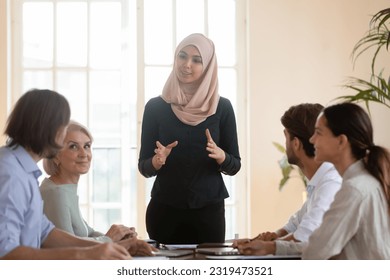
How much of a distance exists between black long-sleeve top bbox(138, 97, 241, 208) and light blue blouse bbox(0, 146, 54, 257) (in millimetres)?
1065

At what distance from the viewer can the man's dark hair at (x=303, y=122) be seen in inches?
104

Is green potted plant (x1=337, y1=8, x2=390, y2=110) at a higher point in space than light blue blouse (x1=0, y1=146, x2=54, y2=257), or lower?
higher

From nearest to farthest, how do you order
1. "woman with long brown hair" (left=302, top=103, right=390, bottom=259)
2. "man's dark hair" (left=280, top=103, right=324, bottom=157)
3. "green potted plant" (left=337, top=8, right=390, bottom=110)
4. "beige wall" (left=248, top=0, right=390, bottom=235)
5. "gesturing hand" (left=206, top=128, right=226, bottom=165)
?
"woman with long brown hair" (left=302, top=103, right=390, bottom=259)
"man's dark hair" (left=280, top=103, right=324, bottom=157)
"gesturing hand" (left=206, top=128, right=226, bottom=165)
"green potted plant" (left=337, top=8, right=390, bottom=110)
"beige wall" (left=248, top=0, right=390, bottom=235)

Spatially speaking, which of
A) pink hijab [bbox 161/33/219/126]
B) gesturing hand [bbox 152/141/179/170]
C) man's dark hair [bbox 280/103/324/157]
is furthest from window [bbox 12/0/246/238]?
man's dark hair [bbox 280/103/324/157]

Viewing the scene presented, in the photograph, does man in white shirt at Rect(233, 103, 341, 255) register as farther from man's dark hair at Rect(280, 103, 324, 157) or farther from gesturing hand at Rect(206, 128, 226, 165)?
gesturing hand at Rect(206, 128, 226, 165)

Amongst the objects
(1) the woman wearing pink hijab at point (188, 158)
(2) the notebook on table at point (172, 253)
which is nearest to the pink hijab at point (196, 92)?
(1) the woman wearing pink hijab at point (188, 158)

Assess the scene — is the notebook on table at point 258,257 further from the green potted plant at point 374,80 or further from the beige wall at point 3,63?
the beige wall at point 3,63

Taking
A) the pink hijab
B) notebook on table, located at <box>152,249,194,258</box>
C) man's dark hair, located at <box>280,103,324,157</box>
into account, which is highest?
the pink hijab

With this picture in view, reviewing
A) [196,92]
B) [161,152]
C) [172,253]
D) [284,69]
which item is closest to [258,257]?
[172,253]

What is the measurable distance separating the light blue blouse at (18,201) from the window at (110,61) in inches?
146

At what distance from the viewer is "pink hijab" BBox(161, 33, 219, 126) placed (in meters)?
3.15
